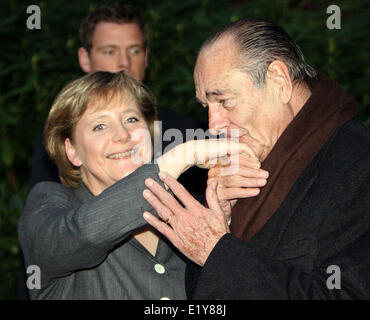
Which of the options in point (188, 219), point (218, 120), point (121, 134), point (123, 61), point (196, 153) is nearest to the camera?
point (188, 219)

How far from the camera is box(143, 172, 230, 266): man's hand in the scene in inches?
95.4

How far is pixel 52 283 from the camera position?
2.79 meters

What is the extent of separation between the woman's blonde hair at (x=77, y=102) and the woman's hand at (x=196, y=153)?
1.86ft

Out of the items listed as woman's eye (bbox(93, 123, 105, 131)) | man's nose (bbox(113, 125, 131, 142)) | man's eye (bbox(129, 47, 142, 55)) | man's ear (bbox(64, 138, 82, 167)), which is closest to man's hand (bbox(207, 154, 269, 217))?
man's nose (bbox(113, 125, 131, 142))

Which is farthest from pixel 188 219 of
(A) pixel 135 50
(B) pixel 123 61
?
(A) pixel 135 50

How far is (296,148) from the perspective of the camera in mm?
2523

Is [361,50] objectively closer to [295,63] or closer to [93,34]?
[93,34]

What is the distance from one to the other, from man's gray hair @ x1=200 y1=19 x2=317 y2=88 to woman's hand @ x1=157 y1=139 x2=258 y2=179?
0.28 meters

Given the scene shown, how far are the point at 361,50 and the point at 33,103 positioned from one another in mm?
3034

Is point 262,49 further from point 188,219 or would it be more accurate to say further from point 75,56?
point 75,56

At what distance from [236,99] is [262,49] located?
0.24 meters

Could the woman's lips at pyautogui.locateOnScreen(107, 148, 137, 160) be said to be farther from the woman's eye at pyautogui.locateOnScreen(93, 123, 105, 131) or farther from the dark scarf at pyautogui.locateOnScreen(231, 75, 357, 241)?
the dark scarf at pyautogui.locateOnScreen(231, 75, 357, 241)

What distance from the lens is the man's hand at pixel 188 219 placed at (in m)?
2.42
